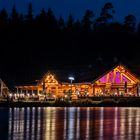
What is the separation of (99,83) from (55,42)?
49.3 m

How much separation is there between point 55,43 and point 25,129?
9324cm

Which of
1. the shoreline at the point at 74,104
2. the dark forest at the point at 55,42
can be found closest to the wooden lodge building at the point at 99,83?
the shoreline at the point at 74,104

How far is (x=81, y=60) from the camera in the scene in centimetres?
10981

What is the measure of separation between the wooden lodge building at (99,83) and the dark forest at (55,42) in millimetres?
30642

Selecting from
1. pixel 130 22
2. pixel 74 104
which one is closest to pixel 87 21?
pixel 130 22

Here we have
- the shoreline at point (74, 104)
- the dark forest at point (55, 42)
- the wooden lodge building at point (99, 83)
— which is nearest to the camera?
the shoreline at point (74, 104)

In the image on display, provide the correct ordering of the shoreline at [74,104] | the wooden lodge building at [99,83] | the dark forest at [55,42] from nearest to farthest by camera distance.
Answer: the shoreline at [74,104]
the wooden lodge building at [99,83]
the dark forest at [55,42]

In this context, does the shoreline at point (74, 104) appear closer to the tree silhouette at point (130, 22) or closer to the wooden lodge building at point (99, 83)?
the wooden lodge building at point (99, 83)

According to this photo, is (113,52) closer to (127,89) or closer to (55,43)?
(55,43)

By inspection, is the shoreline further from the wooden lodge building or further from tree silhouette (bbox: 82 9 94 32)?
tree silhouette (bbox: 82 9 94 32)

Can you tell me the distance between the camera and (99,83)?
64.6 m

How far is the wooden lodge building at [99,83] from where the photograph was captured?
6406 cm

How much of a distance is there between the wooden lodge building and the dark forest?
101 feet

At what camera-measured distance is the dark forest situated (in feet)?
340
